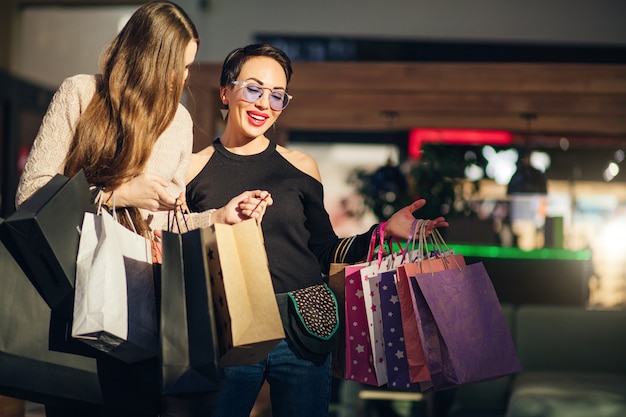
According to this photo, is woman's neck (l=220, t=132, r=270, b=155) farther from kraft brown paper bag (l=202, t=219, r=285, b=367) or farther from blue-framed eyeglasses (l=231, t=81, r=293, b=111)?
kraft brown paper bag (l=202, t=219, r=285, b=367)

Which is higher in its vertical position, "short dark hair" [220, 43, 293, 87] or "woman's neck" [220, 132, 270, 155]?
"short dark hair" [220, 43, 293, 87]

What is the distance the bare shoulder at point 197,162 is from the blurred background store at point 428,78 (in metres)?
3.65

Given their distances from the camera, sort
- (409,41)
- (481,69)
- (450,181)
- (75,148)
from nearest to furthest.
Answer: (75,148)
(481,69)
(450,181)
(409,41)

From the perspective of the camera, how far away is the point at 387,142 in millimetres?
11141

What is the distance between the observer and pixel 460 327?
201 cm

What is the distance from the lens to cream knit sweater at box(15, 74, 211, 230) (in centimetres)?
169

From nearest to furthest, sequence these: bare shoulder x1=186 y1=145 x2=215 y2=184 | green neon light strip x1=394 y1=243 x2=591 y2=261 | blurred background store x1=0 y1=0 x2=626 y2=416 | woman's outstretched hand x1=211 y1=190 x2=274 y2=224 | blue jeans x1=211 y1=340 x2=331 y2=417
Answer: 1. woman's outstretched hand x1=211 y1=190 x2=274 y2=224
2. blue jeans x1=211 y1=340 x2=331 y2=417
3. bare shoulder x1=186 y1=145 x2=215 y2=184
4. green neon light strip x1=394 y1=243 x2=591 y2=261
5. blurred background store x1=0 y1=0 x2=626 y2=416

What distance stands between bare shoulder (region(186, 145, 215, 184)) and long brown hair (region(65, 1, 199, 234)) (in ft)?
1.04

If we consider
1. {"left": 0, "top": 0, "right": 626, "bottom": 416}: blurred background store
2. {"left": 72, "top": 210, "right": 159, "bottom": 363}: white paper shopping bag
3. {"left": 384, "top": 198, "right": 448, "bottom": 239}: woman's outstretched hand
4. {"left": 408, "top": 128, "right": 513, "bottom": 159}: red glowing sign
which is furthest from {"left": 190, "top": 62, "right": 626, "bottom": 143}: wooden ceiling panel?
{"left": 72, "top": 210, "right": 159, "bottom": 363}: white paper shopping bag

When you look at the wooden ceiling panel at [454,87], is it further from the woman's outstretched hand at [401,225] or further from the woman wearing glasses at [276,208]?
the woman's outstretched hand at [401,225]

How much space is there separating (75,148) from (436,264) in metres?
0.90

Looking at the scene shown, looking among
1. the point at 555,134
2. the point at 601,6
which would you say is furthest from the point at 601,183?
the point at 601,6

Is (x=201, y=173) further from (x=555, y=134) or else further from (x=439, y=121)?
(x=555, y=134)

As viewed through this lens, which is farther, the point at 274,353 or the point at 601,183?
the point at 601,183
